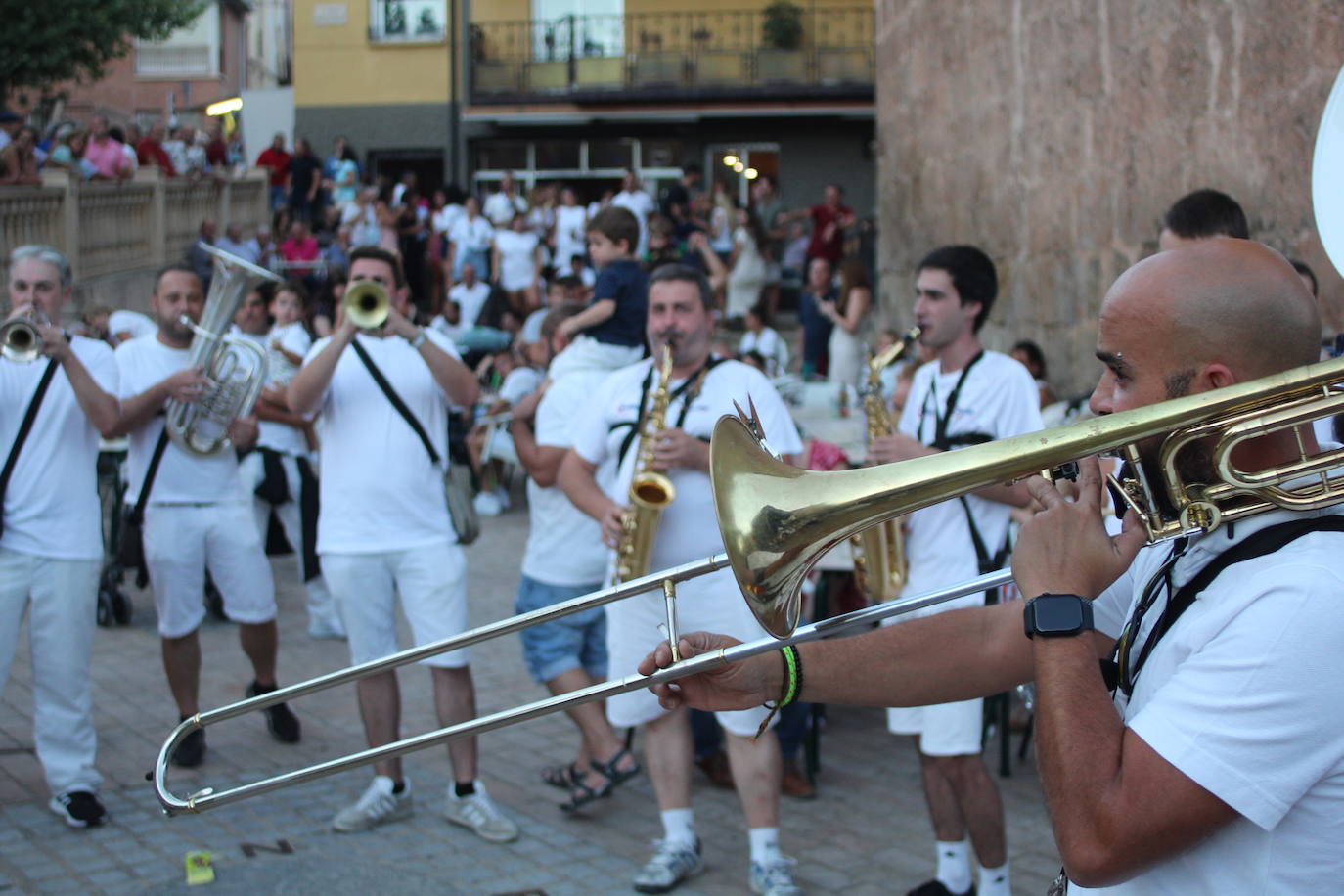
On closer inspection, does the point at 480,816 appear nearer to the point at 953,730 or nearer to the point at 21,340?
the point at 953,730

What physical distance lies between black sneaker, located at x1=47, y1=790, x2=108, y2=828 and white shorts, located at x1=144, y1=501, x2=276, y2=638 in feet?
2.55

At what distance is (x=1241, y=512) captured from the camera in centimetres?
182

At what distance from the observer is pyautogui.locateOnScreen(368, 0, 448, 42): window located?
27000mm

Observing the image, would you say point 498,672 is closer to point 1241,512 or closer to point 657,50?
point 1241,512

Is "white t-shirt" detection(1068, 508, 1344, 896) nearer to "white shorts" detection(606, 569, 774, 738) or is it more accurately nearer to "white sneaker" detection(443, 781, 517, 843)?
"white shorts" detection(606, 569, 774, 738)

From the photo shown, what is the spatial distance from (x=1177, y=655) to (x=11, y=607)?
431 centimetres

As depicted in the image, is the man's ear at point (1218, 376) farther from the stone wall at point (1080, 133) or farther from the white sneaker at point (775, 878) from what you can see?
the stone wall at point (1080, 133)

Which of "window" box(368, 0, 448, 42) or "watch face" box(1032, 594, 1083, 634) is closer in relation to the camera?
"watch face" box(1032, 594, 1083, 634)

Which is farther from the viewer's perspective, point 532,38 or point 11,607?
point 532,38

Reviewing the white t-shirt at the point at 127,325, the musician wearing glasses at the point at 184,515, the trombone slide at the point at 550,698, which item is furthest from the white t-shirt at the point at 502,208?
the trombone slide at the point at 550,698

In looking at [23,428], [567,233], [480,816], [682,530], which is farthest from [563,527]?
[567,233]

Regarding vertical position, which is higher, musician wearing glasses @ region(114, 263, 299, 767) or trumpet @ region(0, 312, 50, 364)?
trumpet @ region(0, 312, 50, 364)

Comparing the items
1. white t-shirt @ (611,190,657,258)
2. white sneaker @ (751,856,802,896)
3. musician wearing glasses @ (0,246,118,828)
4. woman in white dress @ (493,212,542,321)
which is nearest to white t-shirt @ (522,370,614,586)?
white sneaker @ (751,856,802,896)

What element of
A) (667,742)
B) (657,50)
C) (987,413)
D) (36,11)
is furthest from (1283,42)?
(657,50)
